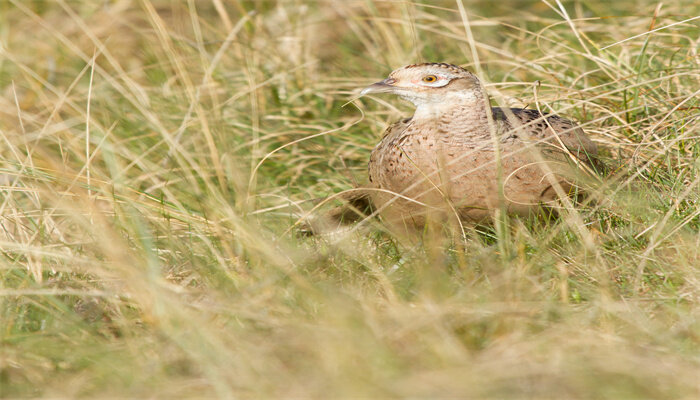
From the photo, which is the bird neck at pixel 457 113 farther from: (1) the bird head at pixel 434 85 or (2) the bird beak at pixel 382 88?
(2) the bird beak at pixel 382 88

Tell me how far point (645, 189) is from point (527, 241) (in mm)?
651

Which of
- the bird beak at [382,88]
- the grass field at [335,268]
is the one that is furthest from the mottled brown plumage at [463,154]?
the grass field at [335,268]

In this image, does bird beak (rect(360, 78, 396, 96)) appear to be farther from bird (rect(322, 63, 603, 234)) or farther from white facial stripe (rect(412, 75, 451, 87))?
white facial stripe (rect(412, 75, 451, 87))

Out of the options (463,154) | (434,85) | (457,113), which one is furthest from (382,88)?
(463,154)

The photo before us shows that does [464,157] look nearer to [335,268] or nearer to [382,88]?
[382,88]

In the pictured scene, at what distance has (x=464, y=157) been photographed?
12.0 ft

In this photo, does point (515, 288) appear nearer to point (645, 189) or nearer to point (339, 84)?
point (645, 189)

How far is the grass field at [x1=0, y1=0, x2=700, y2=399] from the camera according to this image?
244 centimetres

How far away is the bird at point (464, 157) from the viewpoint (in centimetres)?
357

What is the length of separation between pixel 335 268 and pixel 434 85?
44.0 inches

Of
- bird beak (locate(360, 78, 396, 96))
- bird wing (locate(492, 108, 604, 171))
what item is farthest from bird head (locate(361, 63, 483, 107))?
bird wing (locate(492, 108, 604, 171))

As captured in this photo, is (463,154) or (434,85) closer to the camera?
(463,154)

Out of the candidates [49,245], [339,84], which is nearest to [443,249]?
[49,245]

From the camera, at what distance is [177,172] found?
174 inches
